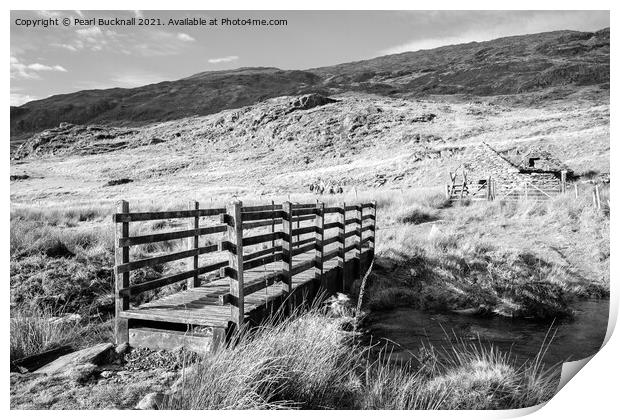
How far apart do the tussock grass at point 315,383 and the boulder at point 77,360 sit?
103cm

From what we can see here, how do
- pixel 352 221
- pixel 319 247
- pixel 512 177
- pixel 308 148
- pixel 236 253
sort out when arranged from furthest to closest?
pixel 308 148 < pixel 512 177 < pixel 352 221 < pixel 319 247 < pixel 236 253

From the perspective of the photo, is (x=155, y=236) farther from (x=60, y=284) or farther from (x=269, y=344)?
(x=60, y=284)

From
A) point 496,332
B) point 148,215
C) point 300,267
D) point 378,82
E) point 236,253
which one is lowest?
point 496,332

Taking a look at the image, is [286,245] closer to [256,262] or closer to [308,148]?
[256,262]

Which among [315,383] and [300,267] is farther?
[300,267]

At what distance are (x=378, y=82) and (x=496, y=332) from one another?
81.6 meters

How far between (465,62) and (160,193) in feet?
205

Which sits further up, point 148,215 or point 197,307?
point 148,215

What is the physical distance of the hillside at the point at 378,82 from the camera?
6153 centimetres

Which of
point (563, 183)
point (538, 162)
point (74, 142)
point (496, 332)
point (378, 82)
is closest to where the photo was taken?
point (496, 332)

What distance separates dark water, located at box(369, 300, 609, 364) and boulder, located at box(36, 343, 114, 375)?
12.3 ft

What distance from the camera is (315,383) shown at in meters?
4.55

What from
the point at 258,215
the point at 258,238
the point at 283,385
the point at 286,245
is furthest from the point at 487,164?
the point at 283,385

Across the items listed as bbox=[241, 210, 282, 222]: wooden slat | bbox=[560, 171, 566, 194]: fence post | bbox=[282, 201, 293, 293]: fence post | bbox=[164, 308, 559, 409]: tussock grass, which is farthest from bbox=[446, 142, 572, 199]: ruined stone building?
bbox=[164, 308, 559, 409]: tussock grass
